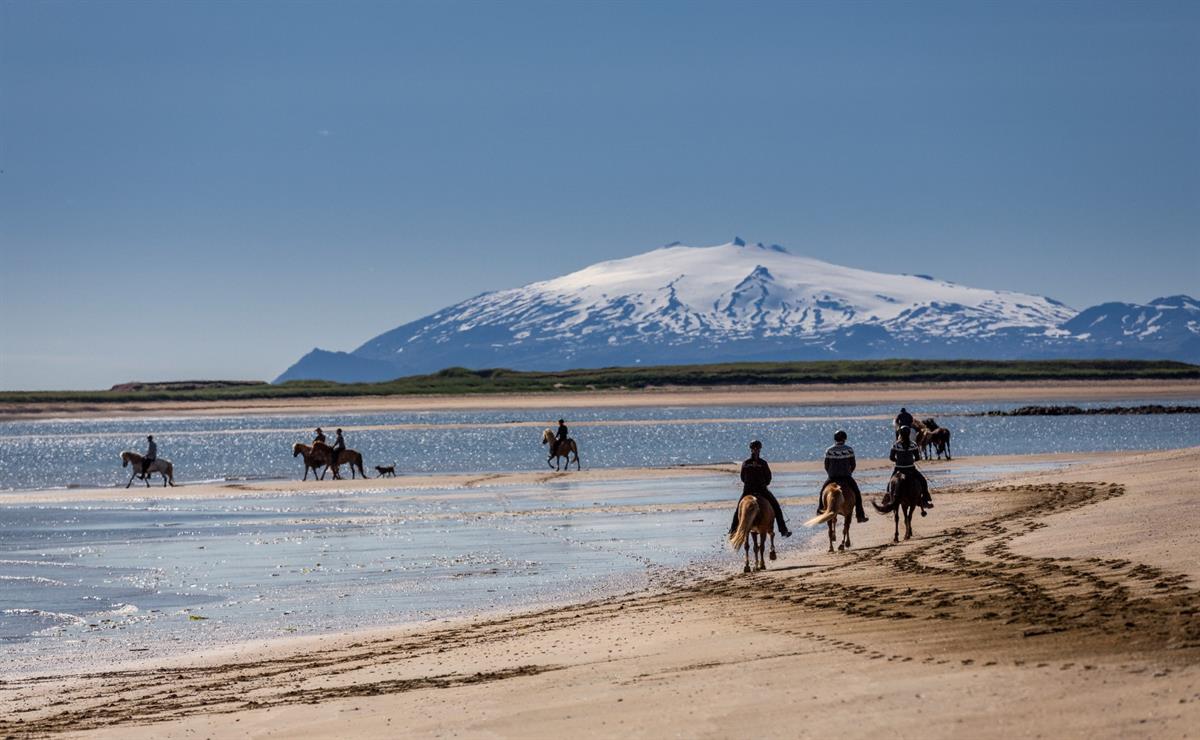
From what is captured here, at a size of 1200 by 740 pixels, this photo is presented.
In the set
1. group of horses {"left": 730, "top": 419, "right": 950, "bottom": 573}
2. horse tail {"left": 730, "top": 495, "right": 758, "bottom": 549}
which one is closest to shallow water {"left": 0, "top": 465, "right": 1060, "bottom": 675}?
group of horses {"left": 730, "top": 419, "right": 950, "bottom": 573}

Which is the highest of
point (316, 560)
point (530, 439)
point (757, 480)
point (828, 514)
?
point (757, 480)

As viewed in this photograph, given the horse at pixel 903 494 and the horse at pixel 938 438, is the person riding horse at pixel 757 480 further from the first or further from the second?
the horse at pixel 938 438

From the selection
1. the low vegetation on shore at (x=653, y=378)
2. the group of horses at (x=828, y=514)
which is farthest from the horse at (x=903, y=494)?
the low vegetation on shore at (x=653, y=378)

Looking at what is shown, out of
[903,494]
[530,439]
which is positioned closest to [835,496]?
[903,494]

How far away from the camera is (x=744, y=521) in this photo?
2111 cm

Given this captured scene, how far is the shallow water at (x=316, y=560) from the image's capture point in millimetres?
18938

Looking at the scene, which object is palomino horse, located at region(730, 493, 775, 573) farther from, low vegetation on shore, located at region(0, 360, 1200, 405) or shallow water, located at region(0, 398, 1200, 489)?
low vegetation on shore, located at region(0, 360, 1200, 405)

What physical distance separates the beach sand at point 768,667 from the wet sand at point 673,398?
100 metres

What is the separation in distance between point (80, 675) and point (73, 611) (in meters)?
5.37

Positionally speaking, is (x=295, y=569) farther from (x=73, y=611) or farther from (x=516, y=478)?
(x=516, y=478)

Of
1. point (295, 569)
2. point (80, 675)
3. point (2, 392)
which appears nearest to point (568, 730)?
point (80, 675)

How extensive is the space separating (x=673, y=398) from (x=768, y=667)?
408 feet

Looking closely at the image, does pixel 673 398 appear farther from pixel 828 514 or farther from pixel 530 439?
pixel 828 514

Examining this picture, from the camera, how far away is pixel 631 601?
1858cm
